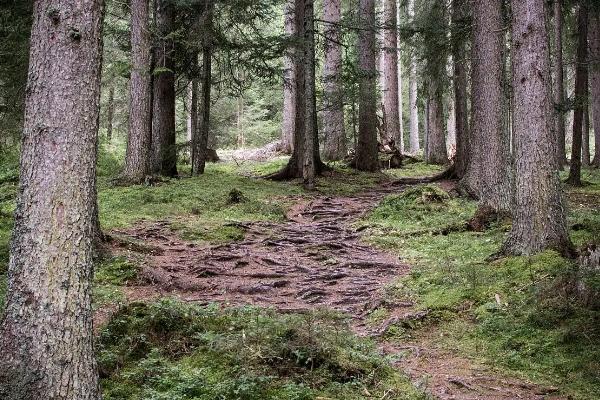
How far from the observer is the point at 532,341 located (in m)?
5.67

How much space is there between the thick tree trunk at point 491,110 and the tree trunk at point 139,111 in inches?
318

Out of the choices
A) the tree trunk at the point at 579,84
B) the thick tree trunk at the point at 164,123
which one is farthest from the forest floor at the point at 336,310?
the thick tree trunk at the point at 164,123

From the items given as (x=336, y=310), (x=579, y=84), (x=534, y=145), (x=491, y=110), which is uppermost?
(x=579, y=84)

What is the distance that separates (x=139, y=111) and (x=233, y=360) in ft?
38.4

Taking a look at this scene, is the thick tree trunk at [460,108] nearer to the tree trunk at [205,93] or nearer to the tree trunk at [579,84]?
the tree trunk at [579,84]

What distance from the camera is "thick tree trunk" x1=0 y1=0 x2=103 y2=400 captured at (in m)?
3.86

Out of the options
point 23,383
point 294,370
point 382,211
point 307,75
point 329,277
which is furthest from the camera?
point 307,75

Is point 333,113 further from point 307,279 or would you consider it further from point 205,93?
point 307,279

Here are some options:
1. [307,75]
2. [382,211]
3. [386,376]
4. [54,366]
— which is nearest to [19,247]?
[54,366]

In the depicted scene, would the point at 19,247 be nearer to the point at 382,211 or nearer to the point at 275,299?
the point at 275,299

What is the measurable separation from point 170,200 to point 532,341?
397 inches

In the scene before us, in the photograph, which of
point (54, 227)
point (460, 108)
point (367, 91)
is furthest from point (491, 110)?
point (54, 227)

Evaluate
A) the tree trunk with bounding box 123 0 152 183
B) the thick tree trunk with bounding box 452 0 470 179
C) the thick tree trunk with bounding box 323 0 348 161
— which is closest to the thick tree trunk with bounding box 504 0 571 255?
the thick tree trunk with bounding box 452 0 470 179

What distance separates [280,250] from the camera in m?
10.4
